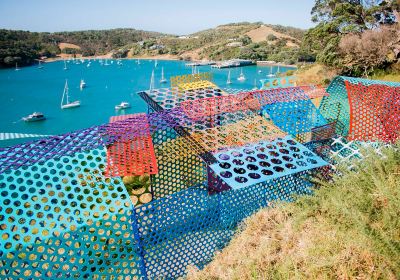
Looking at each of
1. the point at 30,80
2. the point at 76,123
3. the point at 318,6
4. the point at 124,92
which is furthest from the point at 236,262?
the point at 30,80

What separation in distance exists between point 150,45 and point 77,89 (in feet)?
143

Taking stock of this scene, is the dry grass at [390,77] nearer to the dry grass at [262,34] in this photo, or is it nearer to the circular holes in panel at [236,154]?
the circular holes in panel at [236,154]

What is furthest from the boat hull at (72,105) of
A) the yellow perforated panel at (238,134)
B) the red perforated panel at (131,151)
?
the red perforated panel at (131,151)

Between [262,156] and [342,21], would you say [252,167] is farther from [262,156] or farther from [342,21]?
[342,21]

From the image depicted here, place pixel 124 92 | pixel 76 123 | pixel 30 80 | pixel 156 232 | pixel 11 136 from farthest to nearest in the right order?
1. pixel 30 80
2. pixel 124 92
3. pixel 76 123
4. pixel 11 136
5. pixel 156 232

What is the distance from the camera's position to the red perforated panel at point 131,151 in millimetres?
4363

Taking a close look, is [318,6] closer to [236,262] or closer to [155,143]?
[155,143]

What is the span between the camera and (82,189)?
399 centimetres

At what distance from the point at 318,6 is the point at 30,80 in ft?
167

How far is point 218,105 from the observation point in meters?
6.63

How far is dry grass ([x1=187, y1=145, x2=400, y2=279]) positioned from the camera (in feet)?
8.41

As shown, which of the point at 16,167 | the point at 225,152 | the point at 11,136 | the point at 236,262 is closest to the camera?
the point at 236,262

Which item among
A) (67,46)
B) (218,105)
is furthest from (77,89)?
(218,105)

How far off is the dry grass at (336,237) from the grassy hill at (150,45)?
58.9 meters
